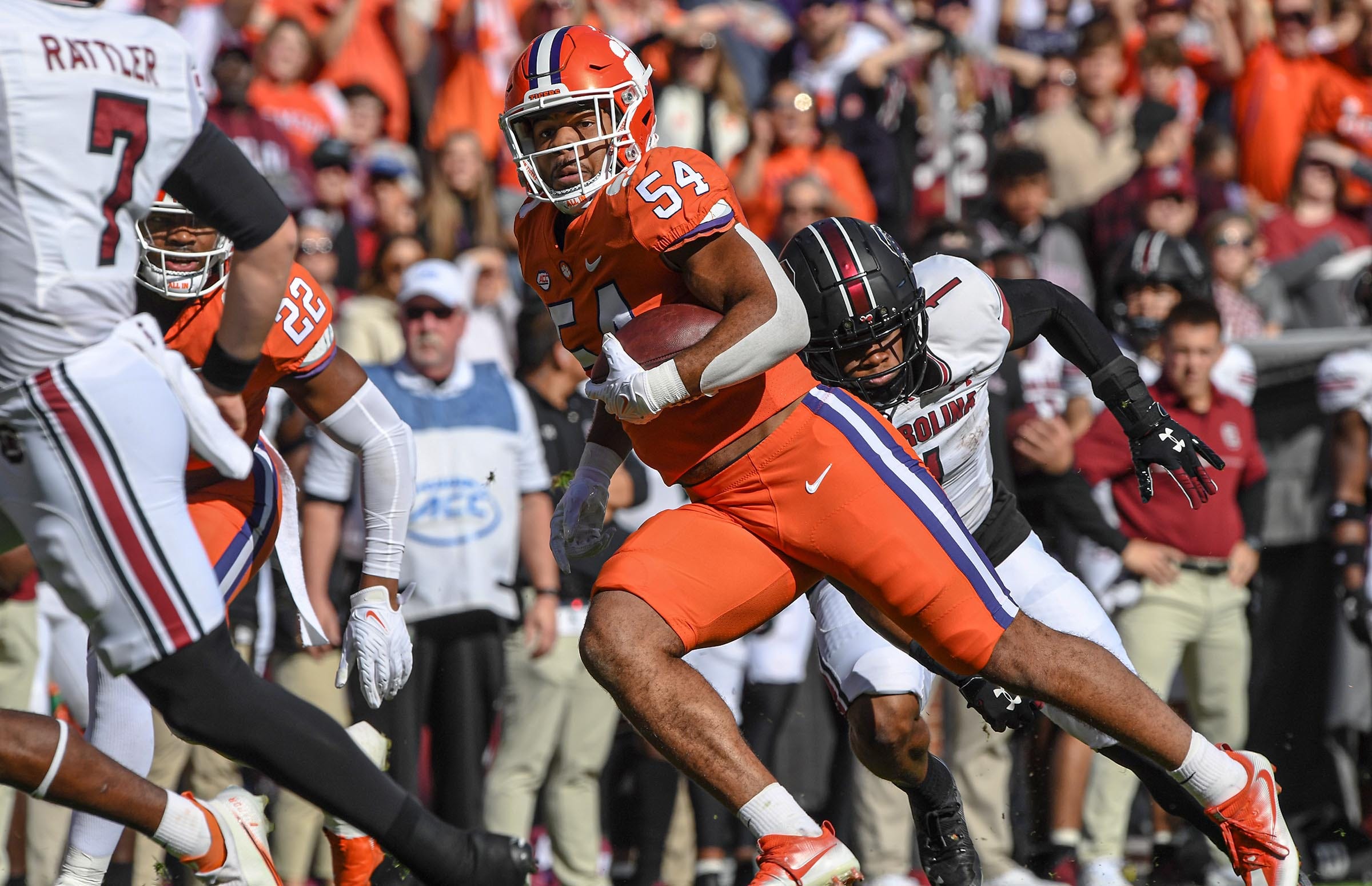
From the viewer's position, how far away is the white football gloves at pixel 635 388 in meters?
3.76

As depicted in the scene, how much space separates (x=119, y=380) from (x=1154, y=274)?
15.9 feet

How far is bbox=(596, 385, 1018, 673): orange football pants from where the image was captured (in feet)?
13.0

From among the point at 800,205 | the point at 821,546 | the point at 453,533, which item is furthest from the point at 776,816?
the point at 800,205

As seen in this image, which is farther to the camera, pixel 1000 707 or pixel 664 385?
pixel 1000 707

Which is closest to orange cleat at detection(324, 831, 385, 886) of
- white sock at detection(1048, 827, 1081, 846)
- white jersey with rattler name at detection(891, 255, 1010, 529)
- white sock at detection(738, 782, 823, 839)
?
white sock at detection(738, 782, 823, 839)

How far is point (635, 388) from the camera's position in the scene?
376 centimetres

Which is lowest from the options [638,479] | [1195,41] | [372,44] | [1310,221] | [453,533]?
[1310,221]

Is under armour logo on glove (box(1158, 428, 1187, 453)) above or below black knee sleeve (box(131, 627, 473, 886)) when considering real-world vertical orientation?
below

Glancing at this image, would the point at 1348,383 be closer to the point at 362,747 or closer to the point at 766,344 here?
the point at 766,344

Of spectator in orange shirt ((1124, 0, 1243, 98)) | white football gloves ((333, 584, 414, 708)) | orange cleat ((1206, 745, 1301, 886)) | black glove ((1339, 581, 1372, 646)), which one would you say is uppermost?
white football gloves ((333, 584, 414, 708))

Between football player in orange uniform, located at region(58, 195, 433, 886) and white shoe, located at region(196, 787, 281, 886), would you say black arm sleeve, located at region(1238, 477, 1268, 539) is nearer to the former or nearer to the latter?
football player in orange uniform, located at region(58, 195, 433, 886)

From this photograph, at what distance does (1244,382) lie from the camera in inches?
276

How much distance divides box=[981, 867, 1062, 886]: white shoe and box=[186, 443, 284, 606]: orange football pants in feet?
10.00

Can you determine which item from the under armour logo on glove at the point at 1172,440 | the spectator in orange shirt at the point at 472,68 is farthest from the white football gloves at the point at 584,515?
the spectator in orange shirt at the point at 472,68
